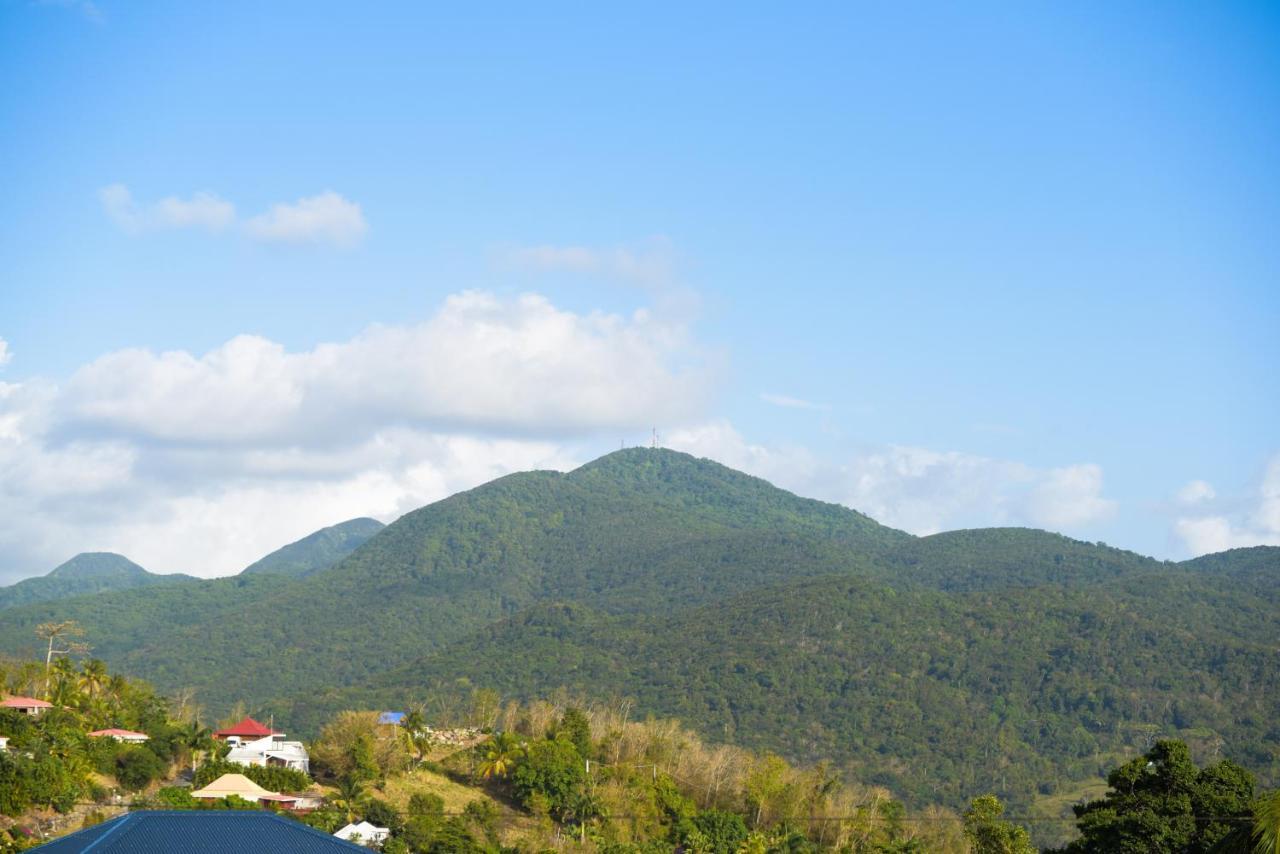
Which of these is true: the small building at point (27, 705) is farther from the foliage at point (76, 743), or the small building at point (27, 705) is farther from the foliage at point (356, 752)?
the foliage at point (356, 752)

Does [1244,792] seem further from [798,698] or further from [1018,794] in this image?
[798,698]

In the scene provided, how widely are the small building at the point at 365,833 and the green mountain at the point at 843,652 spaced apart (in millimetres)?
58972

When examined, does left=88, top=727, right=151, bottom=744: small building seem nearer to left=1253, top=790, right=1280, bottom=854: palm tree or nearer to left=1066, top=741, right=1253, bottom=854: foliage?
left=1066, top=741, right=1253, bottom=854: foliage

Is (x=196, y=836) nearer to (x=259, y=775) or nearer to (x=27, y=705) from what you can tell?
(x=259, y=775)

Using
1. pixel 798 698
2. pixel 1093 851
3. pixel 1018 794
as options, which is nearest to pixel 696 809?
pixel 1093 851

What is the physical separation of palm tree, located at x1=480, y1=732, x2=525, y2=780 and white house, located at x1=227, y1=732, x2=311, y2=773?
9923 mm

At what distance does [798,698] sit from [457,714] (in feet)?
113

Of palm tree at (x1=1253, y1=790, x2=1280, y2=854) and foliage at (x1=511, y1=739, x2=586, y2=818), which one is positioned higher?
palm tree at (x1=1253, y1=790, x2=1280, y2=854)

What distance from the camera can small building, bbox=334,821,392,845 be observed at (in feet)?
186

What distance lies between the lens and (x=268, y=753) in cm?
7194

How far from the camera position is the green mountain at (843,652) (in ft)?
392

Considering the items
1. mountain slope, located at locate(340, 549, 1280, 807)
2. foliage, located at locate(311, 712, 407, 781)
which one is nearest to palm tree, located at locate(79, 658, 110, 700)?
foliage, located at locate(311, 712, 407, 781)

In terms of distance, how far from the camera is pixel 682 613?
163375mm

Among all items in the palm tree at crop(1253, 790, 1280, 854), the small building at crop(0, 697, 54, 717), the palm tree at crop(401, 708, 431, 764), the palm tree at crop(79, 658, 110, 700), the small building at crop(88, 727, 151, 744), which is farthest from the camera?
the palm tree at crop(79, 658, 110, 700)
